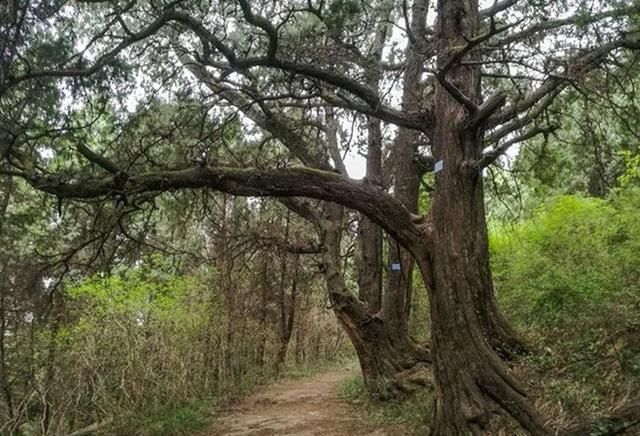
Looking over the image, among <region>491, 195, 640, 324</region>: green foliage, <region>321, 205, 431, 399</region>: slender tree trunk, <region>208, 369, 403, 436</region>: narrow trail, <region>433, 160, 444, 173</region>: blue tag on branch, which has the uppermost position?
<region>433, 160, 444, 173</region>: blue tag on branch

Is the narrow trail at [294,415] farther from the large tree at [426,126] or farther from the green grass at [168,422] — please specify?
the large tree at [426,126]

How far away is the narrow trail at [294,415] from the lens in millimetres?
7516

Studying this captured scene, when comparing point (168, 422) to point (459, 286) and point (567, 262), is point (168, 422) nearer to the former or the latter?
point (459, 286)

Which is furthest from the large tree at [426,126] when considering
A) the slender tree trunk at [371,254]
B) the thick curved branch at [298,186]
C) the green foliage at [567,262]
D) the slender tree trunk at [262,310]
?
the slender tree trunk at [262,310]

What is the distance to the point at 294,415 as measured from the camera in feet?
28.9

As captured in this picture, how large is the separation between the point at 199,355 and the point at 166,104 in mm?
4176

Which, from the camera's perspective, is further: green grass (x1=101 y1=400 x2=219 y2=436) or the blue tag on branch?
green grass (x1=101 y1=400 x2=219 y2=436)

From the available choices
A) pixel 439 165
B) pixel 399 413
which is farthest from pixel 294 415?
pixel 439 165

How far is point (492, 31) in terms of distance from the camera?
4.64 meters

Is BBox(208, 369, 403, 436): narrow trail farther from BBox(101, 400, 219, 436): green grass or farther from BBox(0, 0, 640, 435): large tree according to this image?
BBox(0, 0, 640, 435): large tree

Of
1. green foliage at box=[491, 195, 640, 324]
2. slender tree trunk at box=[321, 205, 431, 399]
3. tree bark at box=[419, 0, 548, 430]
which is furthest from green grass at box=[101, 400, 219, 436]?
green foliage at box=[491, 195, 640, 324]

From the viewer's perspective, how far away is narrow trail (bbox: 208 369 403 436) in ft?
24.7

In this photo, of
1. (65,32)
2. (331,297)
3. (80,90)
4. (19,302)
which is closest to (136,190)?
(80,90)

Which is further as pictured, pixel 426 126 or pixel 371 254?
pixel 371 254
